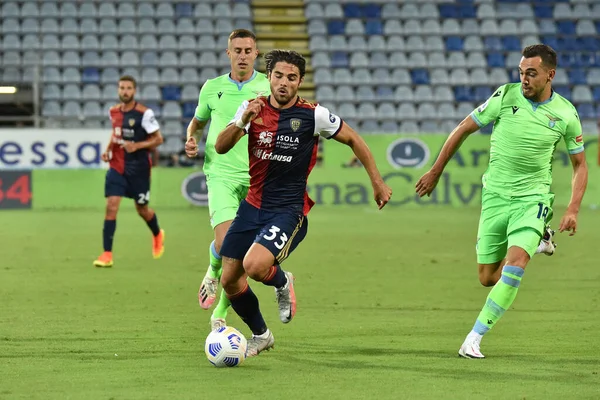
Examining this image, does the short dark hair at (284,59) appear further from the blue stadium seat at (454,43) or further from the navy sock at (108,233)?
the blue stadium seat at (454,43)

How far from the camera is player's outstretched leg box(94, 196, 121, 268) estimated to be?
564 inches

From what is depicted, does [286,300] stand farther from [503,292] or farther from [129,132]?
[129,132]

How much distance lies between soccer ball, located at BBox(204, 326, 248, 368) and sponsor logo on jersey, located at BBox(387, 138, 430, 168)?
19437 mm

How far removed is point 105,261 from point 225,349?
736cm

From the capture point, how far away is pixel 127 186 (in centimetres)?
1516

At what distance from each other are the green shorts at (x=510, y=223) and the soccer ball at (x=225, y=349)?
6.71 feet

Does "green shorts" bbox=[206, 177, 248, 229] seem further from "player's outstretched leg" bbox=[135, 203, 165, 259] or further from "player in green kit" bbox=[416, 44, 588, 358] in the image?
"player's outstretched leg" bbox=[135, 203, 165, 259]

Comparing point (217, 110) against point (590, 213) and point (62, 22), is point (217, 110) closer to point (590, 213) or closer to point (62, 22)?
point (590, 213)

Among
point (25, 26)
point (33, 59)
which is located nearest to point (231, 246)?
point (33, 59)

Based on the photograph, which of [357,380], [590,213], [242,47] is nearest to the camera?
[357,380]

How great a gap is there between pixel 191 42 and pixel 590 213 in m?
13.0

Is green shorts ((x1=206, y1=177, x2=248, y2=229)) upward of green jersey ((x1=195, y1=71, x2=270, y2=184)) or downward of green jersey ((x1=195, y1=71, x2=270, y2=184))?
downward

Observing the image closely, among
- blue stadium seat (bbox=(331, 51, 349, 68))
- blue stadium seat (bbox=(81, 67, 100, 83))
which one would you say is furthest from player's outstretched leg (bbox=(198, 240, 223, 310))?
blue stadium seat (bbox=(331, 51, 349, 68))

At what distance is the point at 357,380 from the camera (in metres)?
6.72
